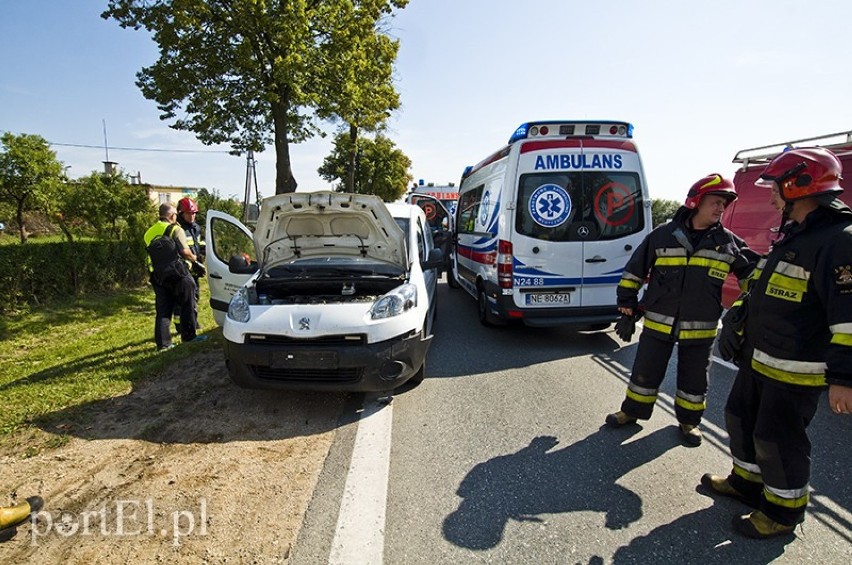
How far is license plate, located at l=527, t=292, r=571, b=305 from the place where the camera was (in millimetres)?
5066

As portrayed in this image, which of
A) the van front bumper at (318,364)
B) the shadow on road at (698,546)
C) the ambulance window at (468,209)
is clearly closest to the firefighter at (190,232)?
the van front bumper at (318,364)

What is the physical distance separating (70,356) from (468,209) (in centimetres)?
590

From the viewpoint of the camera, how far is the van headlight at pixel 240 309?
348 centimetres

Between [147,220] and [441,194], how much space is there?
10.8 meters

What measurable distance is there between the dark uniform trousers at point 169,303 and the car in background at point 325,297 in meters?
0.27

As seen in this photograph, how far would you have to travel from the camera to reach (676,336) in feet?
9.80

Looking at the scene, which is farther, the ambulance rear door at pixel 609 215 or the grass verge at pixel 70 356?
the ambulance rear door at pixel 609 215

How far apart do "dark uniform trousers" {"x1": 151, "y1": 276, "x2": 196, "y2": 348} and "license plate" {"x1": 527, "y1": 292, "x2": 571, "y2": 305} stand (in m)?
4.09

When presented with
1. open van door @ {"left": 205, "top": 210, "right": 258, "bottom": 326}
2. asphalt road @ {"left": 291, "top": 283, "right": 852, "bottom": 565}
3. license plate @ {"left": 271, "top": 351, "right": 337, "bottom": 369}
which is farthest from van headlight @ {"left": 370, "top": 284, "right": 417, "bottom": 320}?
open van door @ {"left": 205, "top": 210, "right": 258, "bottom": 326}

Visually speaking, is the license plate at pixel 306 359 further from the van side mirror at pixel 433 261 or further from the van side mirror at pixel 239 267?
the van side mirror at pixel 239 267

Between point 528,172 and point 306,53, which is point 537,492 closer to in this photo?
point 528,172

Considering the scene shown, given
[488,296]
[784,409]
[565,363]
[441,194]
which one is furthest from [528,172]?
[441,194]

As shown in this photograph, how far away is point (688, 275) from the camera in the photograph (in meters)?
2.89

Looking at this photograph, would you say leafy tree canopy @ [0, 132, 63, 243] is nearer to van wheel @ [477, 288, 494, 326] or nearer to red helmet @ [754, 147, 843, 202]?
van wheel @ [477, 288, 494, 326]
